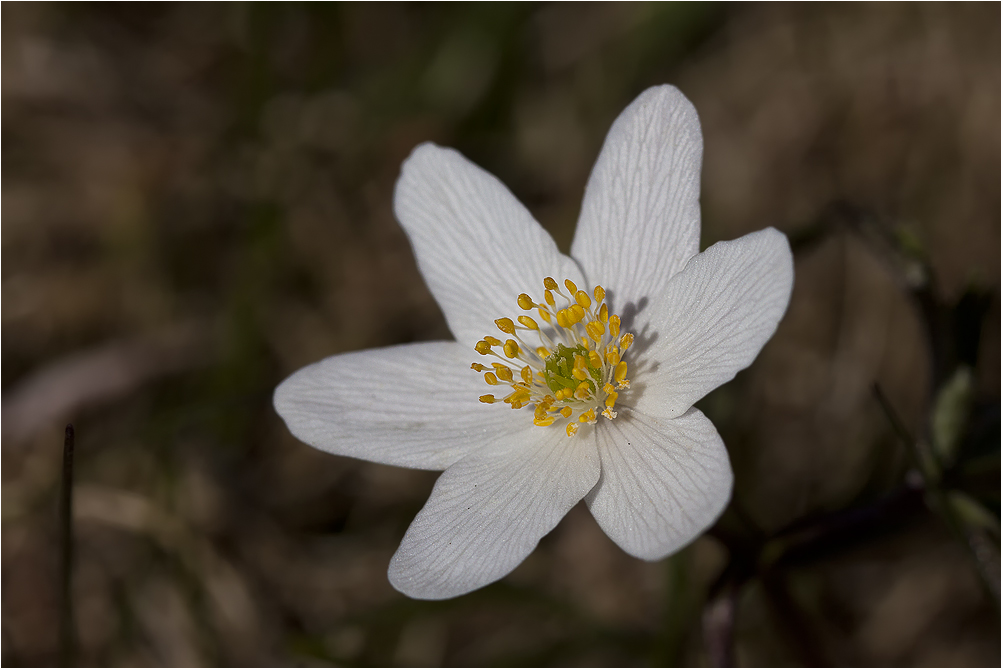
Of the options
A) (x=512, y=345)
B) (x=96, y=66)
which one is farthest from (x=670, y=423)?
(x=96, y=66)

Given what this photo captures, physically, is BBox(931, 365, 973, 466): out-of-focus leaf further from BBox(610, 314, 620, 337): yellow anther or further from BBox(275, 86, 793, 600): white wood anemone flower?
BBox(610, 314, 620, 337): yellow anther

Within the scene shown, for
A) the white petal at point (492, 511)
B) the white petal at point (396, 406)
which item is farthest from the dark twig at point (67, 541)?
the white petal at point (492, 511)

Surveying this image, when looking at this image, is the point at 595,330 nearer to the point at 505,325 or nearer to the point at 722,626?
the point at 505,325

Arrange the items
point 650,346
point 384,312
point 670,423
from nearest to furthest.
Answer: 1. point 670,423
2. point 650,346
3. point 384,312

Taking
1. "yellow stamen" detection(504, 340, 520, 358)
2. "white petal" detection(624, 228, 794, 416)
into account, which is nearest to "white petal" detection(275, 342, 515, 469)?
"yellow stamen" detection(504, 340, 520, 358)

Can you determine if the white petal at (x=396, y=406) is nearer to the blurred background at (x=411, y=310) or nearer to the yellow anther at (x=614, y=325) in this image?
the yellow anther at (x=614, y=325)

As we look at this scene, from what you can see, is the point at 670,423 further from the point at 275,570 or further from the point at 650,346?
the point at 275,570
